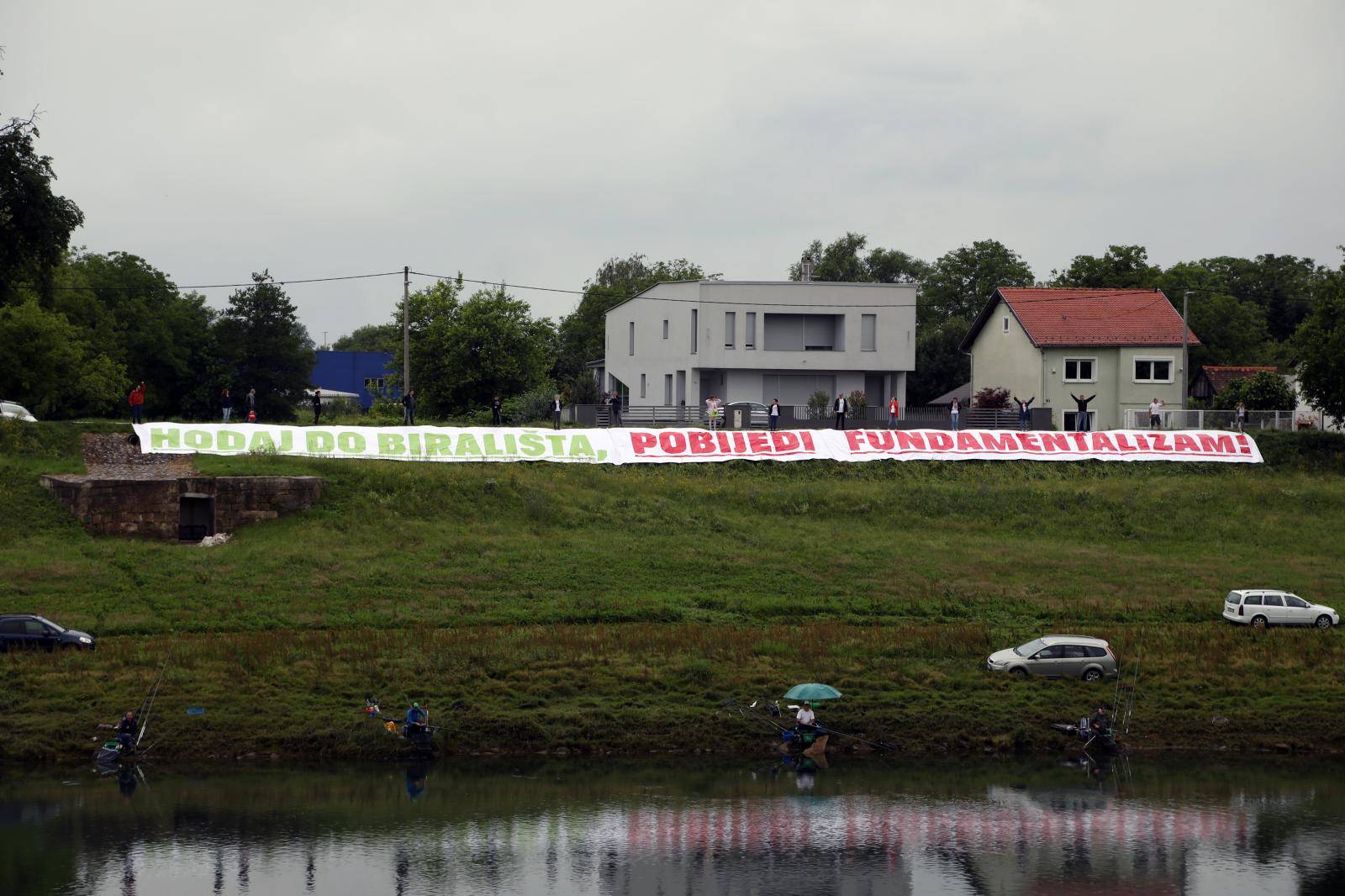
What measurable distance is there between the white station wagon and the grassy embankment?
0.72 m

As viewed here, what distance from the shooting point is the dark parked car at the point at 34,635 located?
32.6 metres

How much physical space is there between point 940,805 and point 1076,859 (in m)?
3.54

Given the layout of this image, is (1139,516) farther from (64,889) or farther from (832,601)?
(64,889)

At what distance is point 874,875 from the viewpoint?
2358 cm

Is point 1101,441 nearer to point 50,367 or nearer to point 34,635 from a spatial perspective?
point 34,635

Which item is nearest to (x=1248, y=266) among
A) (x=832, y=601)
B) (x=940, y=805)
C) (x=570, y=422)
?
(x=570, y=422)

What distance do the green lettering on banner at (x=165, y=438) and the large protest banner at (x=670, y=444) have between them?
1.4 inches

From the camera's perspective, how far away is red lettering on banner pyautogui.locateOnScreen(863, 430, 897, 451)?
5725cm

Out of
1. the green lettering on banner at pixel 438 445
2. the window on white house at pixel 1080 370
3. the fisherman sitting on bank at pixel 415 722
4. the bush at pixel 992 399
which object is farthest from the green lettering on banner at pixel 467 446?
the window on white house at pixel 1080 370

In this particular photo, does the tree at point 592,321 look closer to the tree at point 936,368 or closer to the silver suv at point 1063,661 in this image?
the tree at point 936,368

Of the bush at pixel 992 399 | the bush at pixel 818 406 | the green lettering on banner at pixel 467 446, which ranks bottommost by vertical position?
the green lettering on banner at pixel 467 446

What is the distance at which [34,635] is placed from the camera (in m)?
32.8

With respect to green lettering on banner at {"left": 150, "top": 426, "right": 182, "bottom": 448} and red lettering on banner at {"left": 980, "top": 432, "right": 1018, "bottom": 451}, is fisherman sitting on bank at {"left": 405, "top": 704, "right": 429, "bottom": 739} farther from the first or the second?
red lettering on banner at {"left": 980, "top": 432, "right": 1018, "bottom": 451}

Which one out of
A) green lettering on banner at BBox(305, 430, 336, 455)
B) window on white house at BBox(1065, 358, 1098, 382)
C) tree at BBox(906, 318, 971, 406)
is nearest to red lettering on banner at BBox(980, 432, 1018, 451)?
window on white house at BBox(1065, 358, 1098, 382)
